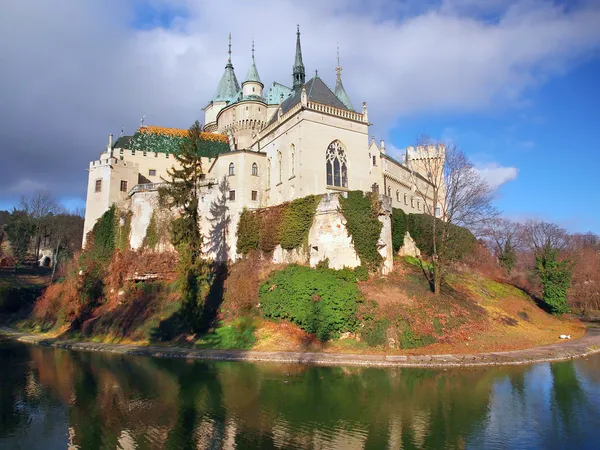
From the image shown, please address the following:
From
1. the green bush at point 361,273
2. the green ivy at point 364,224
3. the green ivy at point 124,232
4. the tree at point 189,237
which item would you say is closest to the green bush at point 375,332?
the green bush at point 361,273

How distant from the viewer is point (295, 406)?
14.9m

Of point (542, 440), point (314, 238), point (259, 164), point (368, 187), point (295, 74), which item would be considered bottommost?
point (542, 440)

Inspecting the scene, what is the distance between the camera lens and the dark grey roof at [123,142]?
4337 cm

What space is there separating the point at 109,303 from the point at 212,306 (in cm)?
967

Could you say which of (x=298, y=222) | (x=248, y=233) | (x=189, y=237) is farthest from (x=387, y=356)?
(x=248, y=233)

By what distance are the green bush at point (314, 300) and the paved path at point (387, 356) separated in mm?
2102

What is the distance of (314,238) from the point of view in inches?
1152

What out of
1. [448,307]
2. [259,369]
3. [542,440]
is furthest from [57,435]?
[448,307]

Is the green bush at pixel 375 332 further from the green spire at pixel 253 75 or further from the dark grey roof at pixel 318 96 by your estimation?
the green spire at pixel 253 75

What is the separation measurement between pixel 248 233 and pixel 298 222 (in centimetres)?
523

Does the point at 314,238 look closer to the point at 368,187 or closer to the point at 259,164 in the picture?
the point at 368,187

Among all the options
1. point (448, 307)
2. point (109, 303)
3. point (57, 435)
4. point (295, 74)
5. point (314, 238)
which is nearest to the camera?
point (57, 435)

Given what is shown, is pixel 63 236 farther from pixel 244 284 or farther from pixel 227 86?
pixel 244 284

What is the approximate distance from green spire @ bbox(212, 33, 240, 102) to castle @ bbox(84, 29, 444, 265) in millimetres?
14101
